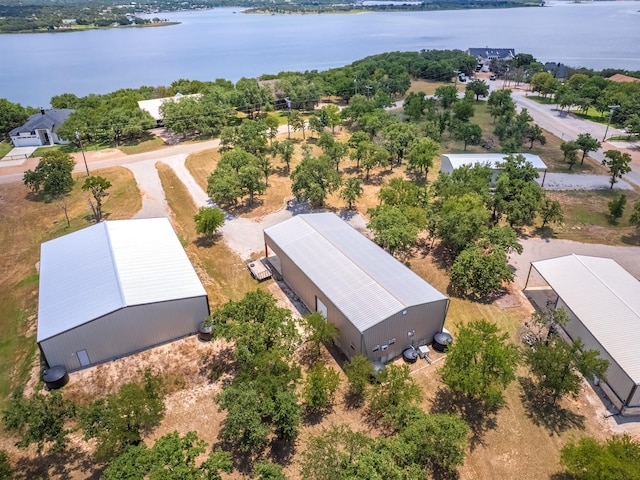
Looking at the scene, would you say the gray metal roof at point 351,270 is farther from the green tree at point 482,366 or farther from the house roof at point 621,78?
the house roof at point 621,78

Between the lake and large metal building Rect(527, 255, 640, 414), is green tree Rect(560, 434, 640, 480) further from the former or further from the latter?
the lake

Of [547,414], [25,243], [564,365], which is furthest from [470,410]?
[25,243]

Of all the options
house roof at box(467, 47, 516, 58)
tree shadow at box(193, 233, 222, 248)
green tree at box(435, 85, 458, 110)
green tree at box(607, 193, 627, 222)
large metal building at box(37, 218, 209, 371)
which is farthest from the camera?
house roof at box(467, 47, 516, 58)

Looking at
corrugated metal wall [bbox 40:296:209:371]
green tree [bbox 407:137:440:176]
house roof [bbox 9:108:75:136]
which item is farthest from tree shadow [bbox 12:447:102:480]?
house roof [bbox 9:108:75:136]

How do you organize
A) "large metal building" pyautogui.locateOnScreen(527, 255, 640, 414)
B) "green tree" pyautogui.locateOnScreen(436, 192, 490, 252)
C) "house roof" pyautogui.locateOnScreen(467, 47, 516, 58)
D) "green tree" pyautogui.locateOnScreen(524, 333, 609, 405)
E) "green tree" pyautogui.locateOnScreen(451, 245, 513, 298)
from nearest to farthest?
"green tree" pyautogui.locateOnScreen(524, 333, 609, 405) → "large metal building" pyautogui.locateOnScreen(527, 255, 640, 414) → "green tree" pyautogui.locateOnScreen(451, 245, 513, 298) → "green tree" pyautogui.locateOnScreen(436, 192, 490, 252) → "house roof" pyautogui.locateOnScreen(467, 47, 516, 58)

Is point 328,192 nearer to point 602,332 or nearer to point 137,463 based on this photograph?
point 602,332

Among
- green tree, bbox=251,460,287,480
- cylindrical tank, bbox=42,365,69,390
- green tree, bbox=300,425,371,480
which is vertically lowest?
cylindrical tank, bbox=42,365,69,390

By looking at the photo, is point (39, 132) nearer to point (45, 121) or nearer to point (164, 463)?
point (45, 121)
